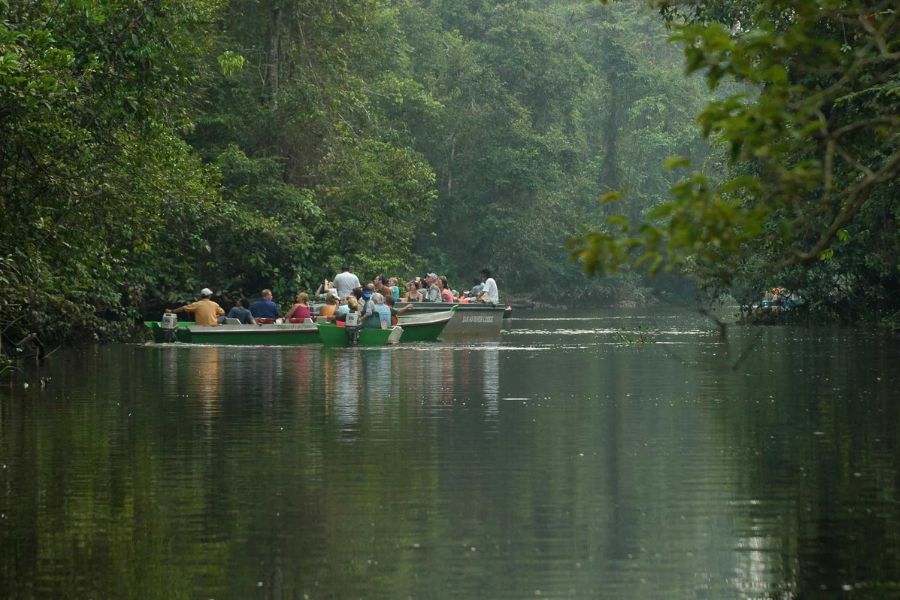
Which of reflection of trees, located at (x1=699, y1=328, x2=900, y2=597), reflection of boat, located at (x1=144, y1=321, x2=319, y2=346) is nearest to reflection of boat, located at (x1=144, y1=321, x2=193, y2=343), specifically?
reflection of boat, located at (x1=144, y1=321, x2=319, y2=346)

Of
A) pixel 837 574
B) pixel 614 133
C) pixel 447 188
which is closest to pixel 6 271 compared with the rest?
pixel 837 574

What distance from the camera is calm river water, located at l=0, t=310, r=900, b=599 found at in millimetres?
8797

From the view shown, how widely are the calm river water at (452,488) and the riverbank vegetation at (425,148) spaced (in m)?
1.63

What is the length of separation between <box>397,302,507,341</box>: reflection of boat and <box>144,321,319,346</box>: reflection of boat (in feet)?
16.5

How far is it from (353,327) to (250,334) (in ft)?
8.58

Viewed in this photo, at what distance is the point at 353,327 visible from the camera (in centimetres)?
3625

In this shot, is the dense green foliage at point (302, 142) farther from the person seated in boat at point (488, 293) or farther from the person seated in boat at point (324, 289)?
the person seated in boat at point (488, 293)

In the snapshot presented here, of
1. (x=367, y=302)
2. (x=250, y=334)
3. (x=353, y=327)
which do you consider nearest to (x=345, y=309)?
(x=367, y=302)

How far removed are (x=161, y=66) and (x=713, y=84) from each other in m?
21.9

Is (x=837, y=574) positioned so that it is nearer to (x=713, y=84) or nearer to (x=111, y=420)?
(x=713, y=84)

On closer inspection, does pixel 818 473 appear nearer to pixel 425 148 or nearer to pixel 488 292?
pixel 488 292

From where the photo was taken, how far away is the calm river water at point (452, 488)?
28.9ft

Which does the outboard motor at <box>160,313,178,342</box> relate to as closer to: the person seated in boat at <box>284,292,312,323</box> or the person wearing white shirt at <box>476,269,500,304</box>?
the person seated in boat at <box>284,292,312,323</box>

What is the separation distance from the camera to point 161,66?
28.3m
